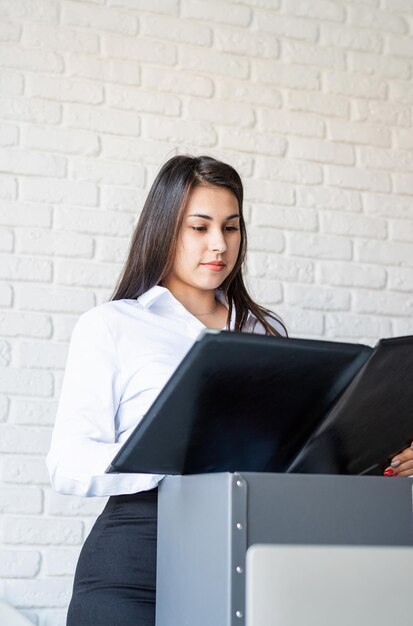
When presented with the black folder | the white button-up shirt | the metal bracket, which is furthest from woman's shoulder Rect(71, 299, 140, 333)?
the metal bracket

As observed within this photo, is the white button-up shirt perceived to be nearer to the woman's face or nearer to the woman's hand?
the woman's face

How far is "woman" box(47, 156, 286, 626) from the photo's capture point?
145 cm

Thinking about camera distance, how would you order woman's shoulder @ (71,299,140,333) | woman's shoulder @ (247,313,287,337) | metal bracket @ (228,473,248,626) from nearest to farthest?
metal bracket @ (228,473,248,626) → woman's shoulder @ (71,299,140,333) → woman's shoulder @ (247,313,287,337)

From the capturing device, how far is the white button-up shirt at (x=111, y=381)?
1.43 meters

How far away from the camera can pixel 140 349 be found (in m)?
1.67

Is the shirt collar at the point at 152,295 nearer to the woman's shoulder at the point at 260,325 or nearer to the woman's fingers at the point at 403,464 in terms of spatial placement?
the woman's shoulder at the point at 260,325

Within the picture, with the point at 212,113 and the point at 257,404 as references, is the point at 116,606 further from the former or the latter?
the point at 212,113

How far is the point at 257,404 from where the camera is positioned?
1141mm

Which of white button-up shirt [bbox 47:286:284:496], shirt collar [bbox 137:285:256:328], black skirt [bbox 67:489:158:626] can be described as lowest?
black skirt [bbox 67:489:158:626]

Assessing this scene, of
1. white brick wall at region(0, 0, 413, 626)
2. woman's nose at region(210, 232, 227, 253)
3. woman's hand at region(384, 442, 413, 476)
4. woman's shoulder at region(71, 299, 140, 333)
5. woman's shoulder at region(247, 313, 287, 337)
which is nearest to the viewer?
woman's hand at region(384, 442, 413, 476)

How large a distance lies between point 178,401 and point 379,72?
2.41 m

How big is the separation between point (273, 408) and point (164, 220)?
77 cm

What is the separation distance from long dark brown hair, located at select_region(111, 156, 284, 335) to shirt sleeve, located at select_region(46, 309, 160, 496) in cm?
20

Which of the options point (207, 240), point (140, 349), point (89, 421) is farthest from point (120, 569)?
point (207, 240)
